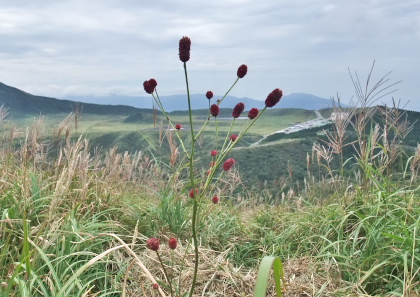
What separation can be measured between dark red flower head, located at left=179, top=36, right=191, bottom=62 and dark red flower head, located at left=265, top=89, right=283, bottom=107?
32 centimetres

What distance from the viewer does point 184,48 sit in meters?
1.56

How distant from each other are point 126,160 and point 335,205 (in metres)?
2.58

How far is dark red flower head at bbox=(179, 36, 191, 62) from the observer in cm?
156

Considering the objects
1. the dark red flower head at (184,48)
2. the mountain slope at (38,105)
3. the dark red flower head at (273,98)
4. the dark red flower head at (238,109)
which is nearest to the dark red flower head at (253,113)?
the dark red flower head at (238,109)

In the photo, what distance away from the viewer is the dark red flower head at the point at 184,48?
1557 mm

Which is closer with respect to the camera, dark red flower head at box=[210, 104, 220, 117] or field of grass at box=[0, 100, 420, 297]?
dark red flower head at box=[210, 104, 220, 117]

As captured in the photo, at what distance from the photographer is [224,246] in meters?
3.65

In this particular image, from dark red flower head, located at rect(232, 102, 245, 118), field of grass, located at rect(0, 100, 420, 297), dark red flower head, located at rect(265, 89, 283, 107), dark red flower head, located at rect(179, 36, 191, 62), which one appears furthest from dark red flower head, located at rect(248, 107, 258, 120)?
field of grass, located at rect(0, 100, 420, 297)

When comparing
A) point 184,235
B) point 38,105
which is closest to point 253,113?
point 184,235

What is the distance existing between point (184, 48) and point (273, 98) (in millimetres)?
362

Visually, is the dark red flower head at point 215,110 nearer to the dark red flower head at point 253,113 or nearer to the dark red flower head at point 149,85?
the dark red flower head at point 253,113

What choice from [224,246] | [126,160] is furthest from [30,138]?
[224,246]

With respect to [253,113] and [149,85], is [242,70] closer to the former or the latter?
[253,113]

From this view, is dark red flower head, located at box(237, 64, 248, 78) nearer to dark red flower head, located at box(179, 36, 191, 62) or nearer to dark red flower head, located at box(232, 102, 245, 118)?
dark red flower head, located at box(232, 102, 245, 118)
